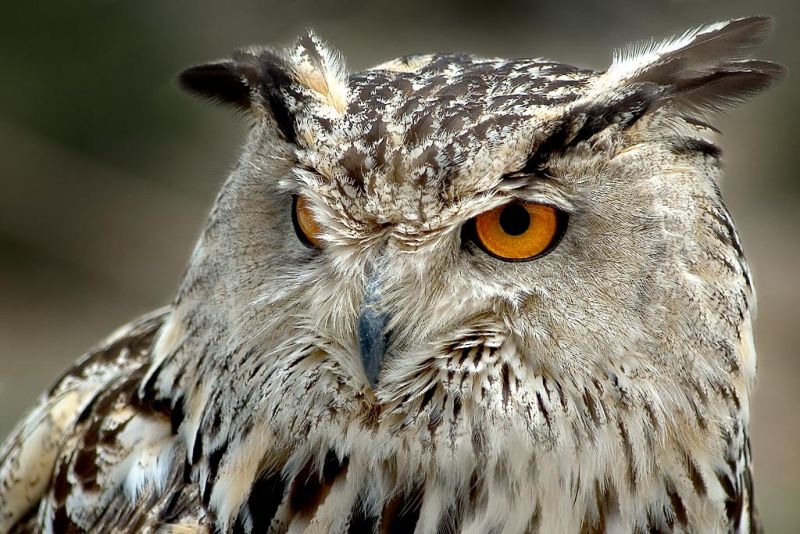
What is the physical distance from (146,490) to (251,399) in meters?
0.30

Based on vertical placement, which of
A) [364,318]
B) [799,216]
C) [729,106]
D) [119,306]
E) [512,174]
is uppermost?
[799,216]

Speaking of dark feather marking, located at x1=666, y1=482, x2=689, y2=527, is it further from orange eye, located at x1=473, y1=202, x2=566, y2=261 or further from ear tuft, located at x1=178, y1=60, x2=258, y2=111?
ear tuft, located at x1=178, y1=60, x2=258, y2=111

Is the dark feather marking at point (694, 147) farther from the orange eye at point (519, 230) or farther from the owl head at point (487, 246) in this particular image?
the orange eye at point (519, 230)

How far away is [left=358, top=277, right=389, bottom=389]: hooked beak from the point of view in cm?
138

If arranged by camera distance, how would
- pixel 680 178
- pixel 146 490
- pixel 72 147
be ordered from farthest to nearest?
pixel 72 147
pixel 146 490
pixel 680 178

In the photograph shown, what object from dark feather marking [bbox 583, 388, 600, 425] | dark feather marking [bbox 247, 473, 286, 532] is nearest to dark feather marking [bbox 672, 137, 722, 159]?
dark feather marking [bbox 583, 388, 600, 425]

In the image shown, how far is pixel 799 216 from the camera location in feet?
22.2

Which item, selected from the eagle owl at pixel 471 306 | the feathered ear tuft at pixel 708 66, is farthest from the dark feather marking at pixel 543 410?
the feathered ear tuft at pixel 708 66

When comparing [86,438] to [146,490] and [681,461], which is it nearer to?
[146,490]

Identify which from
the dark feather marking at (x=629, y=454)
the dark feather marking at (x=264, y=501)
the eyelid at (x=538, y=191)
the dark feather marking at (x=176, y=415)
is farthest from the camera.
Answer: the dark feather marking at (x=176, y=415)

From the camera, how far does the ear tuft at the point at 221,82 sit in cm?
171

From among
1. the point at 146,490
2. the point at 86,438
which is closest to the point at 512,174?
the point at 146,490

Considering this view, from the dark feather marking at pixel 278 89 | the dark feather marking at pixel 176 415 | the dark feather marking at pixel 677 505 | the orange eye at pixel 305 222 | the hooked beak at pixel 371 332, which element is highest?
the dark feather marking at pixel 278 89

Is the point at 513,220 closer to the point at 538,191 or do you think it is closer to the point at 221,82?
the point at 538,191
